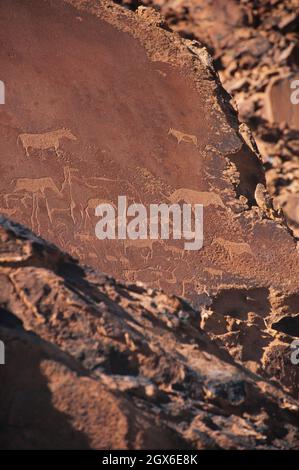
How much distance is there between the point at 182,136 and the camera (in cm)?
445

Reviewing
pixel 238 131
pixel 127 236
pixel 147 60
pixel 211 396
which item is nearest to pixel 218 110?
pixel 238 131

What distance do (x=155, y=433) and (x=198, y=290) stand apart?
1622mm

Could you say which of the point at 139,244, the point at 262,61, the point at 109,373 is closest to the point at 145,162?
the point at 139,244

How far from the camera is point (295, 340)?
12.6 ft

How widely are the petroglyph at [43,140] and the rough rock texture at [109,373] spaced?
1.43 m

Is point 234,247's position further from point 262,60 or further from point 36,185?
point 262,60

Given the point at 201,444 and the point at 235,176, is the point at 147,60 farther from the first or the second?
the point at 201,444

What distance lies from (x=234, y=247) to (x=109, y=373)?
1.81 m

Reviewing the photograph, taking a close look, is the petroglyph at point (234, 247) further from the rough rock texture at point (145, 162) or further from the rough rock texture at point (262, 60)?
the rough rock texture at point (262, 60)

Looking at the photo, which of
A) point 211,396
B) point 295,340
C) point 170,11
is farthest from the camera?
point 170,11

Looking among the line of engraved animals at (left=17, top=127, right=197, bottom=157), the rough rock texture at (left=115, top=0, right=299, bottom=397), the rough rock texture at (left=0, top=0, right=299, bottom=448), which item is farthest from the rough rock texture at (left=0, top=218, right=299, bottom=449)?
the rough rock texture at (left=115, top=0, right=299, bottom=397)

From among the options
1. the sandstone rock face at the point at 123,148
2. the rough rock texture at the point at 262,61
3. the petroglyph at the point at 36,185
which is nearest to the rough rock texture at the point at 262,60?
the rough rock texture at the point at 262,61

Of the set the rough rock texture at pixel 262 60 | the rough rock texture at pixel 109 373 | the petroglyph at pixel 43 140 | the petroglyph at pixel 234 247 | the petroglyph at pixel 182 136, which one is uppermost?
the rough rock texture at pixel 262 60

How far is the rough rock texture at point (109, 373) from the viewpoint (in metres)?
2.43
